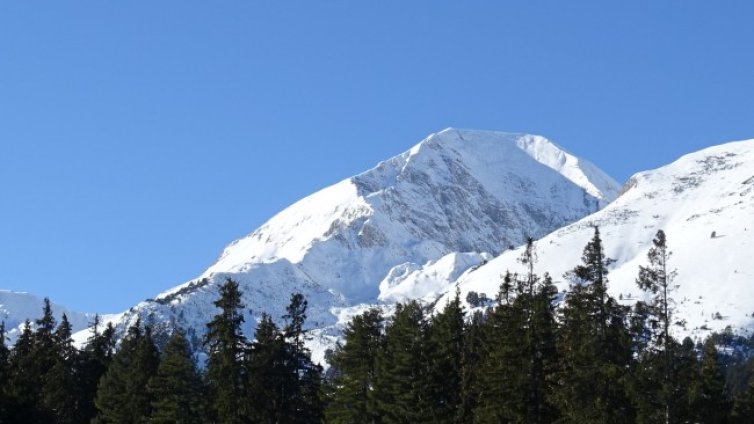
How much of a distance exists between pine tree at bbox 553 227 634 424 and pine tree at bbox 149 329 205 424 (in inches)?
1347

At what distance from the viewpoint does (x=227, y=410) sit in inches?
3679

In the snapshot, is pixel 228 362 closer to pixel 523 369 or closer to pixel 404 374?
pixel 404 374

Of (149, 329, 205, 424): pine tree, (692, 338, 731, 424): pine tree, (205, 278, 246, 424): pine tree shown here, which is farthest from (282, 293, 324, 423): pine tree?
(692, 338, 731, 424): pine tree

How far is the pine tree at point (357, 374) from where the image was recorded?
309 ft

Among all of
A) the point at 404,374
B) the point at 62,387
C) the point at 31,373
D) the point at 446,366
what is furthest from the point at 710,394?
the point at 62,387

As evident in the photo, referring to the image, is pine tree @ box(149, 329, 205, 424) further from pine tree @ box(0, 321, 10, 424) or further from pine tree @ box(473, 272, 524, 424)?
pine tree @ box(473, 272, 524, 424)

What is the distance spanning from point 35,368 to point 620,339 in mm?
55675

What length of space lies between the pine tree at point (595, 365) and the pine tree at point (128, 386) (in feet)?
136

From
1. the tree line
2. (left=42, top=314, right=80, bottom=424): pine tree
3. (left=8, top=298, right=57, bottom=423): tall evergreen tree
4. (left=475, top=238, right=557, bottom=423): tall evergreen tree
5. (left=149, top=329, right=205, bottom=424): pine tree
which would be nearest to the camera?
the tree line

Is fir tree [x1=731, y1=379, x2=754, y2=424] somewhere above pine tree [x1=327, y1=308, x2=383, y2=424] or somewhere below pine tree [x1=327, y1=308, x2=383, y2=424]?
below

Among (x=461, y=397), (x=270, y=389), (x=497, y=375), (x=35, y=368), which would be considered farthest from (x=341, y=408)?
(x=35, y=368)

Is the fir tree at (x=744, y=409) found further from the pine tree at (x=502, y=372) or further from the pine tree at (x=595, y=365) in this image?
the pine tree at (x=502, y=372)

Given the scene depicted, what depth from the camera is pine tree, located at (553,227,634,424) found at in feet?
237

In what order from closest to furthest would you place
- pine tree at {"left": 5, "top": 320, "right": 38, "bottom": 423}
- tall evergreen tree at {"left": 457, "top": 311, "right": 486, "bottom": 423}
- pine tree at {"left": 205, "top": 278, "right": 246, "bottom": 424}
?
1. tall evergreen tree at {"left": 457, "top": 311, "right": 486, "bottom": 423}
2. pine tree at {"left": 5, "top": 320, "right": 38, "bottom": 423}
3. pine tree at {"left": 205, "top": 278, "right": 246, "bottom": 424}
